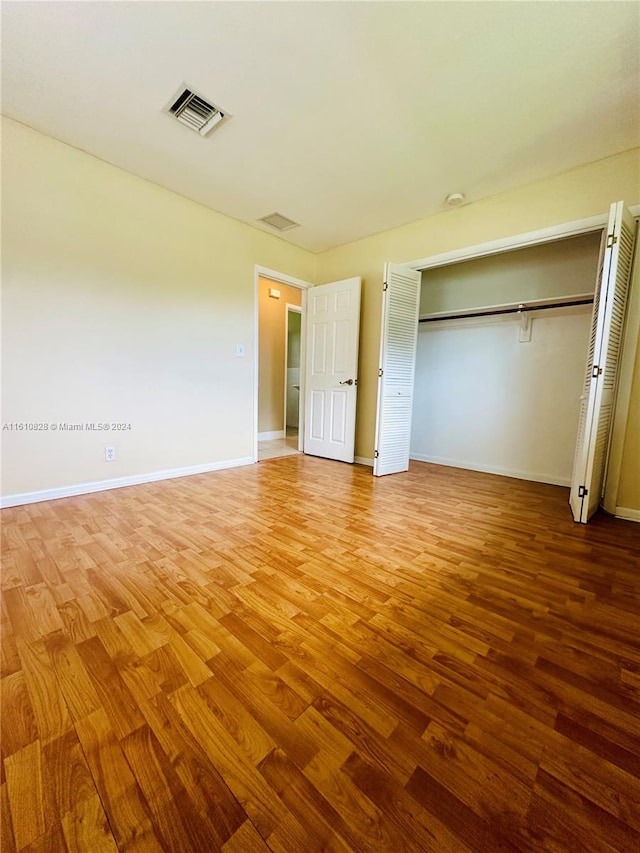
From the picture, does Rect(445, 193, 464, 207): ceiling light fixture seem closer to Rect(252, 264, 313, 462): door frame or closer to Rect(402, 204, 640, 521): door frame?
Rect(402, 204, 640, 521): door frame

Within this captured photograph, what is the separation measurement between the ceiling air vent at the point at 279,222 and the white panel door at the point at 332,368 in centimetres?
74

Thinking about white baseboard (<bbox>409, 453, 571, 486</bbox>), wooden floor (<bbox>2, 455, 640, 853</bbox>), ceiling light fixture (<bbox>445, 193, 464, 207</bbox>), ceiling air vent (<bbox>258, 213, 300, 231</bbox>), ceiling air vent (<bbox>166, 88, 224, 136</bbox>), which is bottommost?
wooden floor (<bbox>2, 455, 640, 853</bbox>)

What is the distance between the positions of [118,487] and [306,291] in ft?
10.1

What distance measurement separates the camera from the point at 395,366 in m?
3.39

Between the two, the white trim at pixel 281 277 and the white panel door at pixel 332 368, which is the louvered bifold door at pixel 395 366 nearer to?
the white panel door at pixel 332 368

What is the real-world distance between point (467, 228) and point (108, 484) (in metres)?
3.92

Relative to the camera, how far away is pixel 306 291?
416 centimetres

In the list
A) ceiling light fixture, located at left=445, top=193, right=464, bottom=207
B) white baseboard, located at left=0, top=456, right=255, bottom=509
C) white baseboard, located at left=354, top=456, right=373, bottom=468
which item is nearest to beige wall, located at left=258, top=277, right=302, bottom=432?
white baseboard, located at left=0, top=456, right=255, bottom=509

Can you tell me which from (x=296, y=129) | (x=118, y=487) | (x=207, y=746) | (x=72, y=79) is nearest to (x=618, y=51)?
(x=296, y=129)

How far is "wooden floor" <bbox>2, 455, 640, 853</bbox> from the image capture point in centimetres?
69

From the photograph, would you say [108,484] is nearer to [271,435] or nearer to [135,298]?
[135,298]

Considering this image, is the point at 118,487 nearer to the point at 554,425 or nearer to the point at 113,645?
the point at 113,645

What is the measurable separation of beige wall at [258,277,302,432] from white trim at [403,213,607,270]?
2.43 metres

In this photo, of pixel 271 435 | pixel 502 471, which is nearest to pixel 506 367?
pixel 502 471
